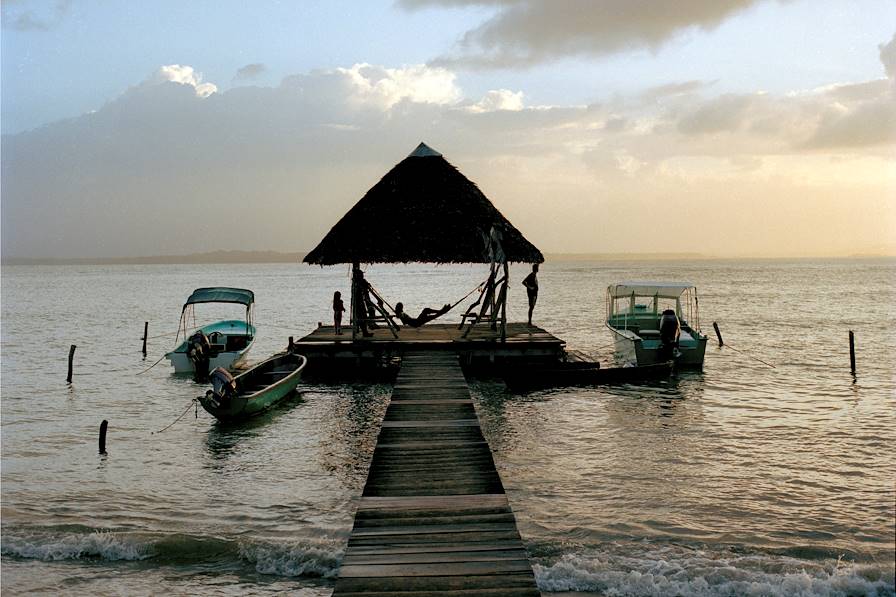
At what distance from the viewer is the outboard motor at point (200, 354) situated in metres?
23.5

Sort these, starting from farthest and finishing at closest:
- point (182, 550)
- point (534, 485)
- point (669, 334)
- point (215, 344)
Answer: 1. point (215, 344)
2. point (669, 334)
3. point (534, 485)
4. point (182, 550)

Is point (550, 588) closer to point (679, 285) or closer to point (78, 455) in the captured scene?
point (78, 455)

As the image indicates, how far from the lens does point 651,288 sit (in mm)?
28172

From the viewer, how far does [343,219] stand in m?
21.9

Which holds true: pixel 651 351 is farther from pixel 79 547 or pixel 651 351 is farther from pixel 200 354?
pixel 79 547

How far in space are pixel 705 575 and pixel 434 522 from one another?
382 cm

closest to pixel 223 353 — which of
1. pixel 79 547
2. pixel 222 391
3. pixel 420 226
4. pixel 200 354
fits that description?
pixel 200 354

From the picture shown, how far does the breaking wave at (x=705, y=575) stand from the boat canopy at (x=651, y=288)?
17.7 m

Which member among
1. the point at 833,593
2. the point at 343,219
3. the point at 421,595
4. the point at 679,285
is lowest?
the point at 833,593

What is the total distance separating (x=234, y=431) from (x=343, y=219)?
25.5ft

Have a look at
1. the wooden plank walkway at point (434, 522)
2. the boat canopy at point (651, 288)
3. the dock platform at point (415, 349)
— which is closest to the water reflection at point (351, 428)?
the dock platform at point (415, 349)

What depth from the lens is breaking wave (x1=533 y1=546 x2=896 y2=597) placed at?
8.77 meters

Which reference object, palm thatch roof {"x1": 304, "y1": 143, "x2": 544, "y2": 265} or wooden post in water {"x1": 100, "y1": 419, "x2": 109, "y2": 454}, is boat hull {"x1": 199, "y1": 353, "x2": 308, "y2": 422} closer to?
wooden post in water {"x1": 100, "y1": 419, "x2": 109, "y2": 454}

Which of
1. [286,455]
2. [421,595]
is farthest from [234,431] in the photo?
[421,595]
